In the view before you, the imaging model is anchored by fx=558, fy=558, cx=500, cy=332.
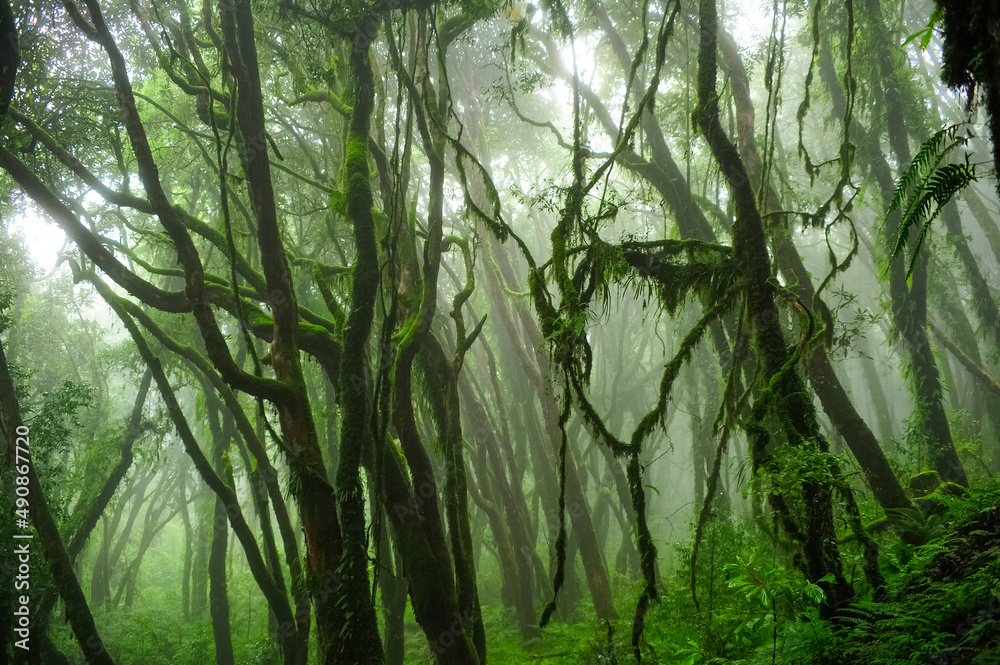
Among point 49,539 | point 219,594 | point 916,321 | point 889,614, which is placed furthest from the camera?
point 219,594

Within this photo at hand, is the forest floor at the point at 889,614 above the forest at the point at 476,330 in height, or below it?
below

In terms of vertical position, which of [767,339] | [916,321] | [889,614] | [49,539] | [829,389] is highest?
[916,321]

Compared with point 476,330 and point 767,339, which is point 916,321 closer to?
point 767,339

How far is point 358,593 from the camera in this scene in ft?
14.5

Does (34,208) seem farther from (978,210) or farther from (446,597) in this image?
(978,210)

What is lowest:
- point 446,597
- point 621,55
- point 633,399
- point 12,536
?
point 446,597

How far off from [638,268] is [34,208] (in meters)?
12.3

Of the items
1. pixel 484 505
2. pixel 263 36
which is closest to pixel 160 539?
pixel 484 505

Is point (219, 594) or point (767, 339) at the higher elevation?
point (767, 339)

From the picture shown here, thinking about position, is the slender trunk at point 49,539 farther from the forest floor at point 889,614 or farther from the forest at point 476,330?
the forest floor at point 889,614

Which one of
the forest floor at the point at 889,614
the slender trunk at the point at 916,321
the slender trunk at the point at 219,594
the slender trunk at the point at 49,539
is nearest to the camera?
the forest floor at the point at 889,614

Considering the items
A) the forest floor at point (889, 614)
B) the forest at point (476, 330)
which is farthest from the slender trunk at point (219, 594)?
the forest floor at point (889, 614)

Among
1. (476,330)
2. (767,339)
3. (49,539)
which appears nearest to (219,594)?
(49,539)

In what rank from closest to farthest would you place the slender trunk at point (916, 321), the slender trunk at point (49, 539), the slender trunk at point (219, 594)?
the slender trunk at point (49, 539), the slender trunk at point (916, 321), the slender trunk at point (219, 594)
